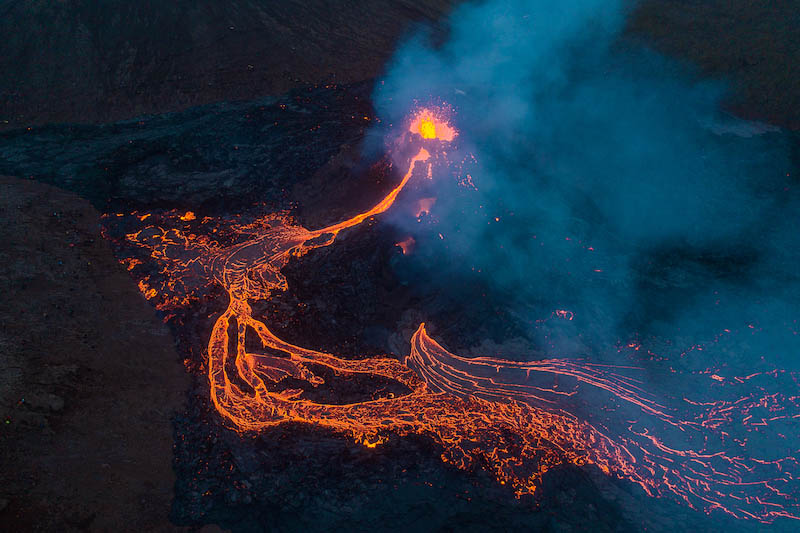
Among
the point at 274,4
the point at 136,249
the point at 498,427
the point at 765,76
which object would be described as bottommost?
the point at 136,249

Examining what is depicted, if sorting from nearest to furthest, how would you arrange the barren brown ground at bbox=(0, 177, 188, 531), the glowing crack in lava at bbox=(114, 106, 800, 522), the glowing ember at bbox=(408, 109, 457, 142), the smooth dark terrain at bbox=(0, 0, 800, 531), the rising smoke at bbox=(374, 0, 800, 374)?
the barren brown ground at bbox=(0, 177, 188, 531) → the smooth dark terrain at bbox=(0, 0, 800, 531) → the glowing crack in lava at bbox=(114, 106, 800, 522) → the rising smoke at bbox=(374, 0, 800, 374) → the glowing ember at bbox=(408, 109, 457, 142)

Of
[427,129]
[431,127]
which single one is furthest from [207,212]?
[431,127]

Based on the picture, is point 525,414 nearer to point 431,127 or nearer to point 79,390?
point 79,390

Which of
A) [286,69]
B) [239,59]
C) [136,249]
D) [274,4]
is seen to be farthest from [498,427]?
[274,4]

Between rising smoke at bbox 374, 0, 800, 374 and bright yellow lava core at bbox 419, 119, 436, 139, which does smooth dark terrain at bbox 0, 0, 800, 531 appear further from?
bright yellow lava core at bbox 419, 119, 436, 139

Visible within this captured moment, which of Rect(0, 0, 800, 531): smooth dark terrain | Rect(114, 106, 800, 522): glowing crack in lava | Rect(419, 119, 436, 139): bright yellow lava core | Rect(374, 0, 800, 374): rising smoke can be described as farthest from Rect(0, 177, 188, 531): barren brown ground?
Rect(419, 119, 436, 139): bright yellow lava core

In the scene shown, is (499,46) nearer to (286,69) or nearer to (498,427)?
(286,69)
